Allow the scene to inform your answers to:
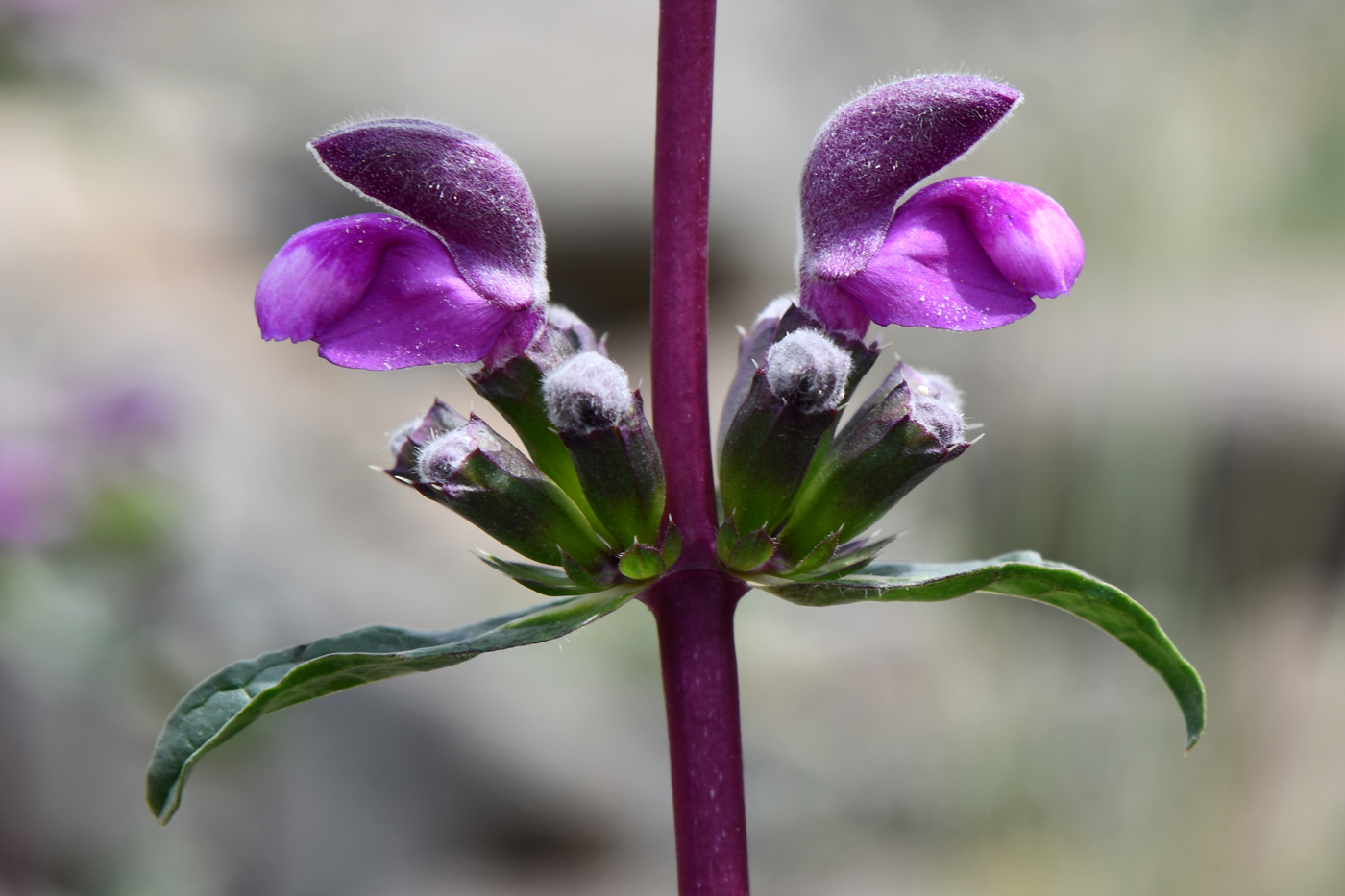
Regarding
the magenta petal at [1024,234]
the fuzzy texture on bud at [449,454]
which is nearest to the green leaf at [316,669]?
the fuzzy texture on bud at [449,454]

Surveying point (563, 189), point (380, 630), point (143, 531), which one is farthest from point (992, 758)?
point (563, 189)

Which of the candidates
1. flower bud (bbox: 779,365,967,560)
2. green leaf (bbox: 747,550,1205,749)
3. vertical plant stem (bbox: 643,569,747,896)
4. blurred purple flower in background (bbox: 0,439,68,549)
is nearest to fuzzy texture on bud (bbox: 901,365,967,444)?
flower bud (bbox: 779,365,967,560)

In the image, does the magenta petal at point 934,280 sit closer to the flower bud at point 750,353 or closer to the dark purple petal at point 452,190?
the flower bud at point 750,353

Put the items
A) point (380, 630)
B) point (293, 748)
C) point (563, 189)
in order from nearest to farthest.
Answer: point (380, 630) → point (293, 748) → point (563, 189)

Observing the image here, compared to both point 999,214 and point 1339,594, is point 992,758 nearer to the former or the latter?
point 1339,594

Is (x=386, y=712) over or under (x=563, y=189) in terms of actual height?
under

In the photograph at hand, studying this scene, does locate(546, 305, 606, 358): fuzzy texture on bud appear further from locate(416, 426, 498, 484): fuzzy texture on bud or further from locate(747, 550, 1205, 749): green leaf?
locate(747, 550, 1205, 749): green leaf
